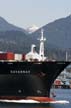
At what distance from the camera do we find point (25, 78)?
8400cm

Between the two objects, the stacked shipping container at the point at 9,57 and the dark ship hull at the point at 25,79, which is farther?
the stacked shipping container at the point at 9,57

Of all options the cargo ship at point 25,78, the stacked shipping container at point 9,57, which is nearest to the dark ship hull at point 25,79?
the cargo ship at point 25,78

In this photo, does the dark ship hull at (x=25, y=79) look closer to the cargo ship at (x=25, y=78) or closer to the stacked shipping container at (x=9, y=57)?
the cargo ship at (x=25, y=78)

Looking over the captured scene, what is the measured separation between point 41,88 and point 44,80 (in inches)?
52.3

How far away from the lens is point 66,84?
583 feet

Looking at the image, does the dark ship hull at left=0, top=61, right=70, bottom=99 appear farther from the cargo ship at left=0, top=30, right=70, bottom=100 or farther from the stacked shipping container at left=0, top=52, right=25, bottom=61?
the stacked shipping container at left=0, top=52, right=25, bottom=61

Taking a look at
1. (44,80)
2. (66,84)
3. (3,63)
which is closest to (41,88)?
(44,80)

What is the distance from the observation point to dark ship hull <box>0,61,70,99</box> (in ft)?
275

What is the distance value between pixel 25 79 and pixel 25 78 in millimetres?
163

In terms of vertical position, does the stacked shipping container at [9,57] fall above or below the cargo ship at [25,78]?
above

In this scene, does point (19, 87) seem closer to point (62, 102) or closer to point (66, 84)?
point (62, 102)

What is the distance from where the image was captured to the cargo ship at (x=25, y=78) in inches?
3295

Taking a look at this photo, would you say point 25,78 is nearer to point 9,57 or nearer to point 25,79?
point 25,79

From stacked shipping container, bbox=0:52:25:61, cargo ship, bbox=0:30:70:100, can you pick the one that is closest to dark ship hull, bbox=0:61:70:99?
cargo ship, bbox=0:30:70:100
